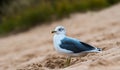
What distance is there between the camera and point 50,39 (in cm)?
1473

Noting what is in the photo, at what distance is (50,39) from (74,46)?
6928 millimetres

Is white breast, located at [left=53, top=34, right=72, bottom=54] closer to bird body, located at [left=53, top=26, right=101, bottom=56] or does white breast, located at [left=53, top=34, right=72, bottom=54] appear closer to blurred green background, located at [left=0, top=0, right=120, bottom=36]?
bird body, located at [left=53, top=26, right=101, bottom=56]

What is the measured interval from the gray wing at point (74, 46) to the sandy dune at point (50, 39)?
51 centimetres

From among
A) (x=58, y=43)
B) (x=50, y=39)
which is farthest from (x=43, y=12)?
(x=58, y=43)

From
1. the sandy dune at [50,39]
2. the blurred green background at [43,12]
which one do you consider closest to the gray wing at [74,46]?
the sandy dune at [50,39]

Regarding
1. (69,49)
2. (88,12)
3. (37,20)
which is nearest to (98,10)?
(88,12)

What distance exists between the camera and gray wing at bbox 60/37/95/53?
305 inches

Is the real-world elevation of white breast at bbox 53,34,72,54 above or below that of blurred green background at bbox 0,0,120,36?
below

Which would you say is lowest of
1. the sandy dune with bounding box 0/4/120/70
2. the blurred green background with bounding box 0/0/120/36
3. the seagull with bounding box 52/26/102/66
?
the seagull with bounding box 52/26/102/66

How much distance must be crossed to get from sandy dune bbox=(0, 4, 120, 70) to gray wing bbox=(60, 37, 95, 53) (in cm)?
51

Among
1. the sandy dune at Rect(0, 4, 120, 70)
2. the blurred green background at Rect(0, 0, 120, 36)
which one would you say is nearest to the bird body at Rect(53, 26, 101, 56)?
the sandy dune at Rect(0, 4, 120, 70)

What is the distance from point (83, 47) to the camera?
7.74m

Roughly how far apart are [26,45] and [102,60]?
26.9ft

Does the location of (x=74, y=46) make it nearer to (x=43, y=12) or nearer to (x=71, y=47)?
(x=71, y=47)
